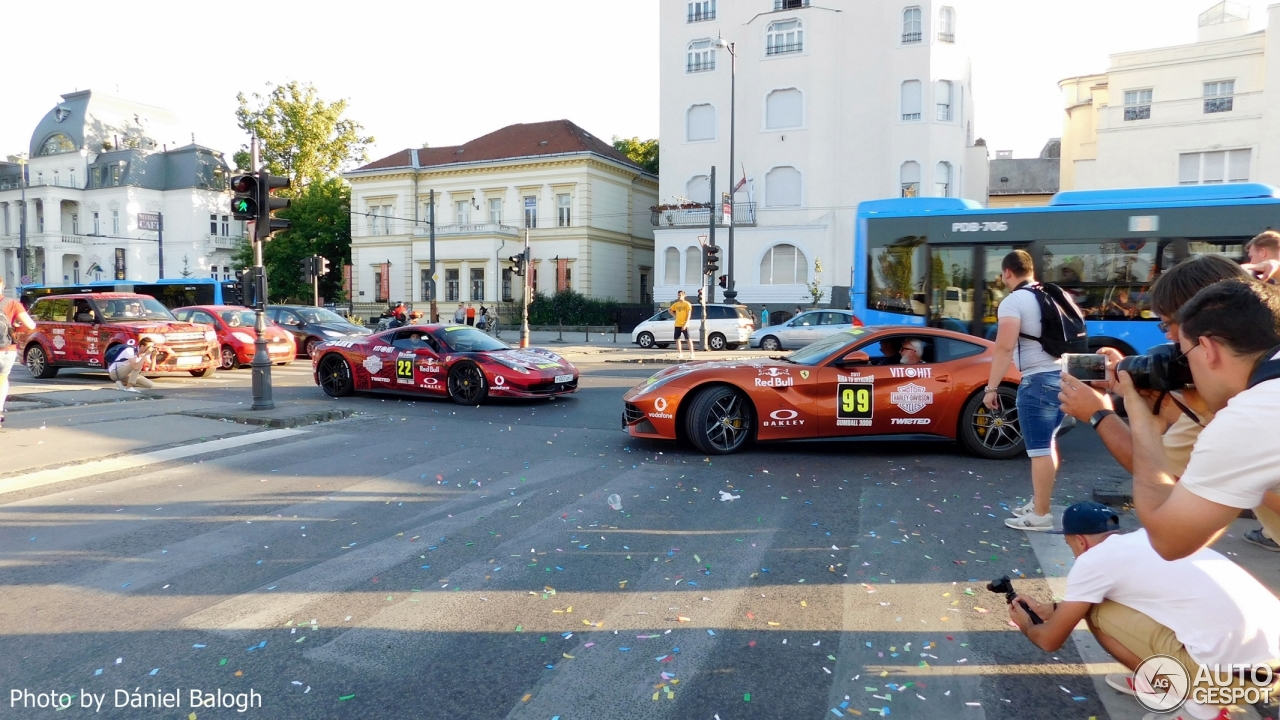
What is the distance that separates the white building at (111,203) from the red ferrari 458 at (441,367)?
64.6 m

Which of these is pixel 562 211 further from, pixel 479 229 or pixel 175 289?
pixel 175 289

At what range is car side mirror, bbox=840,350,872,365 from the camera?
812cm

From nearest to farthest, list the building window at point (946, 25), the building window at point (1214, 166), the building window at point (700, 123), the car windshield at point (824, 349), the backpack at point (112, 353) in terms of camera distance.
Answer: the car windshield at point (824, 349), the backpack at point (112, 353), the building window at point (1214, 166), the building window at point (946, 25), the building window at point (700, 123)

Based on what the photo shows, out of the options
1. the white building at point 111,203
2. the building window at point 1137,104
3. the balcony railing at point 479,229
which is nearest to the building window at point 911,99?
the building window at point 1137,104

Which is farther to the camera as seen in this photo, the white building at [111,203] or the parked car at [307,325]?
the white building at [111,203]

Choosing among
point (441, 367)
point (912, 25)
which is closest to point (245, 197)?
point (441, 367)

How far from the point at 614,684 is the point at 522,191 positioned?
47114mm

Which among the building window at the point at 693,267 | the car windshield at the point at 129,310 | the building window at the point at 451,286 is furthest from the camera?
the building window at the point at 451,286

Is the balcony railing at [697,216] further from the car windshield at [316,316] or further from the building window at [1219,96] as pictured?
the car windshield at [316,316]

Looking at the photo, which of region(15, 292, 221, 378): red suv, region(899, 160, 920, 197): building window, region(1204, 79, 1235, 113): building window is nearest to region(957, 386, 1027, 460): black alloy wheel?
region(15, 292, 221, 378): red suv

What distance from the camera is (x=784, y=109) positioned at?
4009cm

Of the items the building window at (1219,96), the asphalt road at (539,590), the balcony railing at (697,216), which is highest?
the building window at (1219,96)

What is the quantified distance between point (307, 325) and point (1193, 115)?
111ft

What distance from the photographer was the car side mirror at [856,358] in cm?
812
